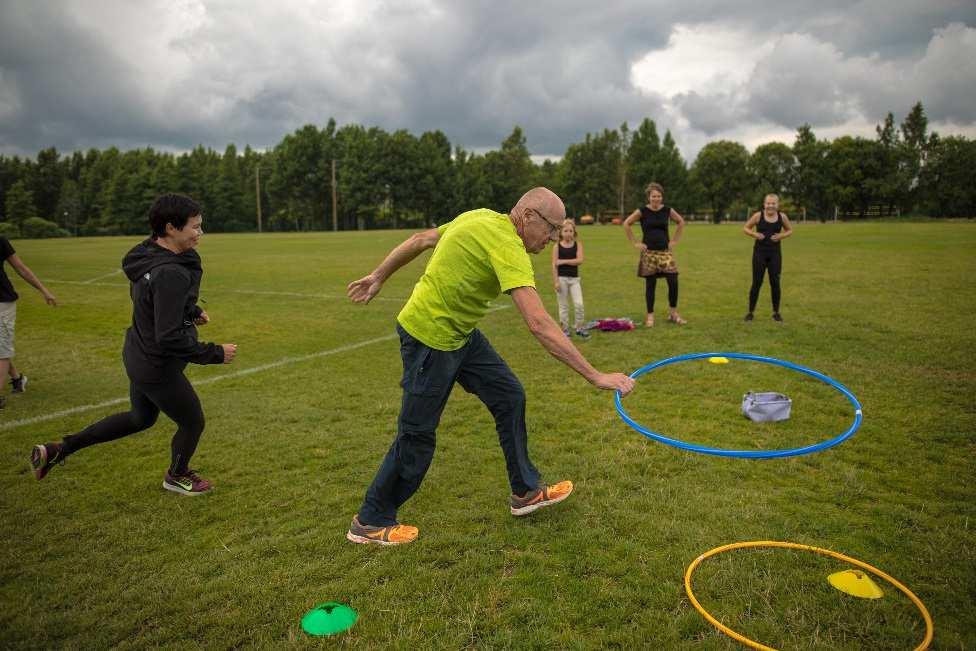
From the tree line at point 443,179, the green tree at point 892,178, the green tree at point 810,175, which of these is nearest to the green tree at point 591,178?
the tree line at point 443,179

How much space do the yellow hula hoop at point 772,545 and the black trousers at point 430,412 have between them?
1333 millimetres

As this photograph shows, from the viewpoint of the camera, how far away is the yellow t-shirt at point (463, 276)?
3.74 m

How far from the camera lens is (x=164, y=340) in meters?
4.46

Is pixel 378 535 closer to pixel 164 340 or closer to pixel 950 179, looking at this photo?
pixel 164 340

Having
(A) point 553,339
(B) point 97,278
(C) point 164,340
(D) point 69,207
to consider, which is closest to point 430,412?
(A) point 553,339

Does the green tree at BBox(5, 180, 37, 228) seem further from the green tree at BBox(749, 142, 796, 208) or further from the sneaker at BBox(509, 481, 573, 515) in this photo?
the green tree at BBox(749, 142, 796, 208)

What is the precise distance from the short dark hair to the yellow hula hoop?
4.25 m

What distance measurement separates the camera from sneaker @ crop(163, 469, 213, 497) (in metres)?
5.14

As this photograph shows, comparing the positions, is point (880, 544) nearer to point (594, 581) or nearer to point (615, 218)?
point (594, 581)

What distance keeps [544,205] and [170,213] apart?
2.84 metres

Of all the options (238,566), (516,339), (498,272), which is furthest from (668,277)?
(238,566)

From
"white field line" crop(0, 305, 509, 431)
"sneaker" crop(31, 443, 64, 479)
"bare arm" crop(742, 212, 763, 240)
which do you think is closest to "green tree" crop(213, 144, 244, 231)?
"white field line" crop(0, 305, 509, 431)

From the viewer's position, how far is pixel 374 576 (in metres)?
3.91

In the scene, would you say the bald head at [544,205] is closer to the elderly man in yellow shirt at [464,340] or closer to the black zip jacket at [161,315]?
the elderly man in yellow shirt at [464,340]
